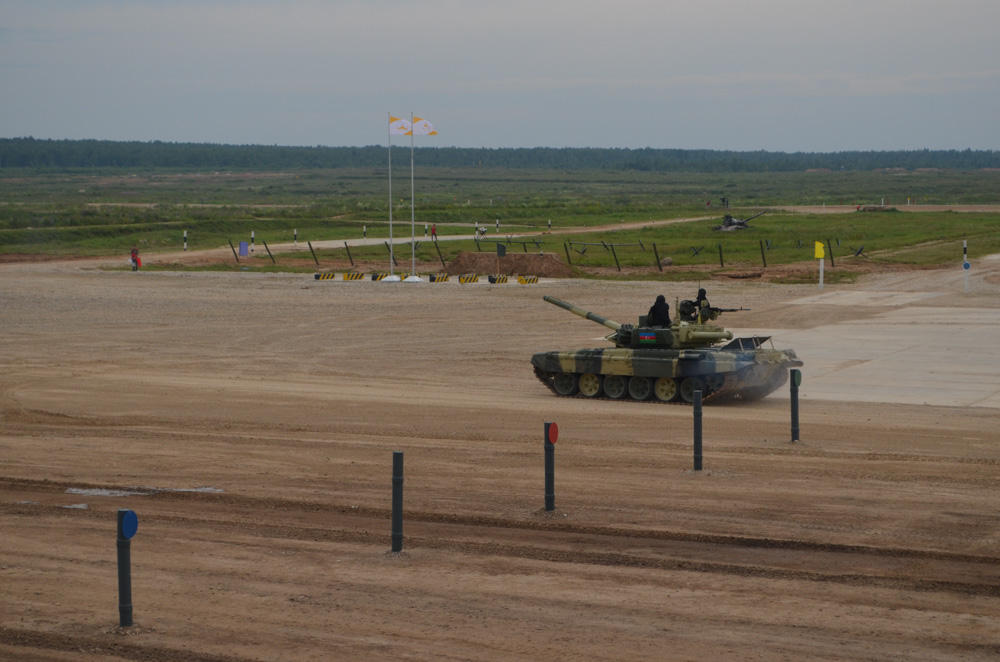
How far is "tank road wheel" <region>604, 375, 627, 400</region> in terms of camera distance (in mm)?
23672

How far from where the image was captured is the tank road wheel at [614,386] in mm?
23672

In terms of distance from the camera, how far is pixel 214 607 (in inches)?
411

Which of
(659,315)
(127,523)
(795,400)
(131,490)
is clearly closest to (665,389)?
(659,315)

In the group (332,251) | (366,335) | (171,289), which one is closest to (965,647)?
(366,335)

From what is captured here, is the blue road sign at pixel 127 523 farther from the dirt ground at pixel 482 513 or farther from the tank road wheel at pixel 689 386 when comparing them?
the tank road wheel at pixel 689 386

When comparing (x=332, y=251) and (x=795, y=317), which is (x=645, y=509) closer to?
(x=795, y=317)

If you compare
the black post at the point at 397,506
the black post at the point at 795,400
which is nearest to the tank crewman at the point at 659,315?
the black post at the point at 795,400

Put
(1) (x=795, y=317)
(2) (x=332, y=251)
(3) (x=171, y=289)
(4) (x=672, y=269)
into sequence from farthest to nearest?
(2) (x=332, y=251) → (4) (x=672, y=269) → (3) (x=171, y=289) → (1) (x=795, y=317)

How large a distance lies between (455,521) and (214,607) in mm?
3359

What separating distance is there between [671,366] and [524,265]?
27.9m

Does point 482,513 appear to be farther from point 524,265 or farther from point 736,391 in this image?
point 524,265

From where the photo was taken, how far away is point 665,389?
23.1 metres

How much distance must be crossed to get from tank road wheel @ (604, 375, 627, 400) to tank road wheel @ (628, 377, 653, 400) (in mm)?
234

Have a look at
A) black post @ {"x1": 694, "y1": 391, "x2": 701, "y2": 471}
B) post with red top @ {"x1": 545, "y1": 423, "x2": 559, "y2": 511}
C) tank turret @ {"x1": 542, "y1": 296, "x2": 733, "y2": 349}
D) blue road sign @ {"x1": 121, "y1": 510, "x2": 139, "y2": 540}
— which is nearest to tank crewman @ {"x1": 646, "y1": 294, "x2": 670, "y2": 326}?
tank turret @ {"x1": 542, "y1": 296, "x2": 733, "y2": 349}
